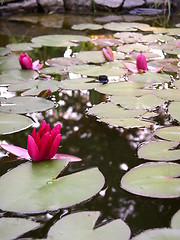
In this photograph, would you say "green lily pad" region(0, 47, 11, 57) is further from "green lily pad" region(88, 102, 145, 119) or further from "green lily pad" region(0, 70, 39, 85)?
"green lily pad" region(88, 102, 145, 119)

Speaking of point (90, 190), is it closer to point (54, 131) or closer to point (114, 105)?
point (54, 131)

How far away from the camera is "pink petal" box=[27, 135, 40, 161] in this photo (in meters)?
1.22

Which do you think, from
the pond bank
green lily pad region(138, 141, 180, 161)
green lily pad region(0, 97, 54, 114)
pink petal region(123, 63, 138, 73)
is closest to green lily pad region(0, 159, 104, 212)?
green lily pad region(138, 141, 180, 161)

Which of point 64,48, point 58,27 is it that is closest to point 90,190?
point 64,48

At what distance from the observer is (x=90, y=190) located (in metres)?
1.09

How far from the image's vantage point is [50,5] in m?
4.60

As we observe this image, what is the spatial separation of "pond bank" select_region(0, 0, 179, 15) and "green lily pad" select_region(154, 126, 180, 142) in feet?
10.8

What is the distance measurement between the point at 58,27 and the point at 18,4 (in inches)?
41.3

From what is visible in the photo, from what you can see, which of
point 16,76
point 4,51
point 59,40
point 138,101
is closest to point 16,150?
point 138,101

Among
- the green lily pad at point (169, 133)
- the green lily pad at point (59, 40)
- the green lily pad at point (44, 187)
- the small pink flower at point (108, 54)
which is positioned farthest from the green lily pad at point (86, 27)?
the green lily pad at point (44, 187)

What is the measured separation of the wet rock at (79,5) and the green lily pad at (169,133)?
11.6 ft

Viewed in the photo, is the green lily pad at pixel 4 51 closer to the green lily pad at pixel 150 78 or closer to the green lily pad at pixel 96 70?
the green lily pad at pixel 96 70

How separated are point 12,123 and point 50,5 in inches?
133

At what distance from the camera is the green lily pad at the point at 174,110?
5.19 ft
